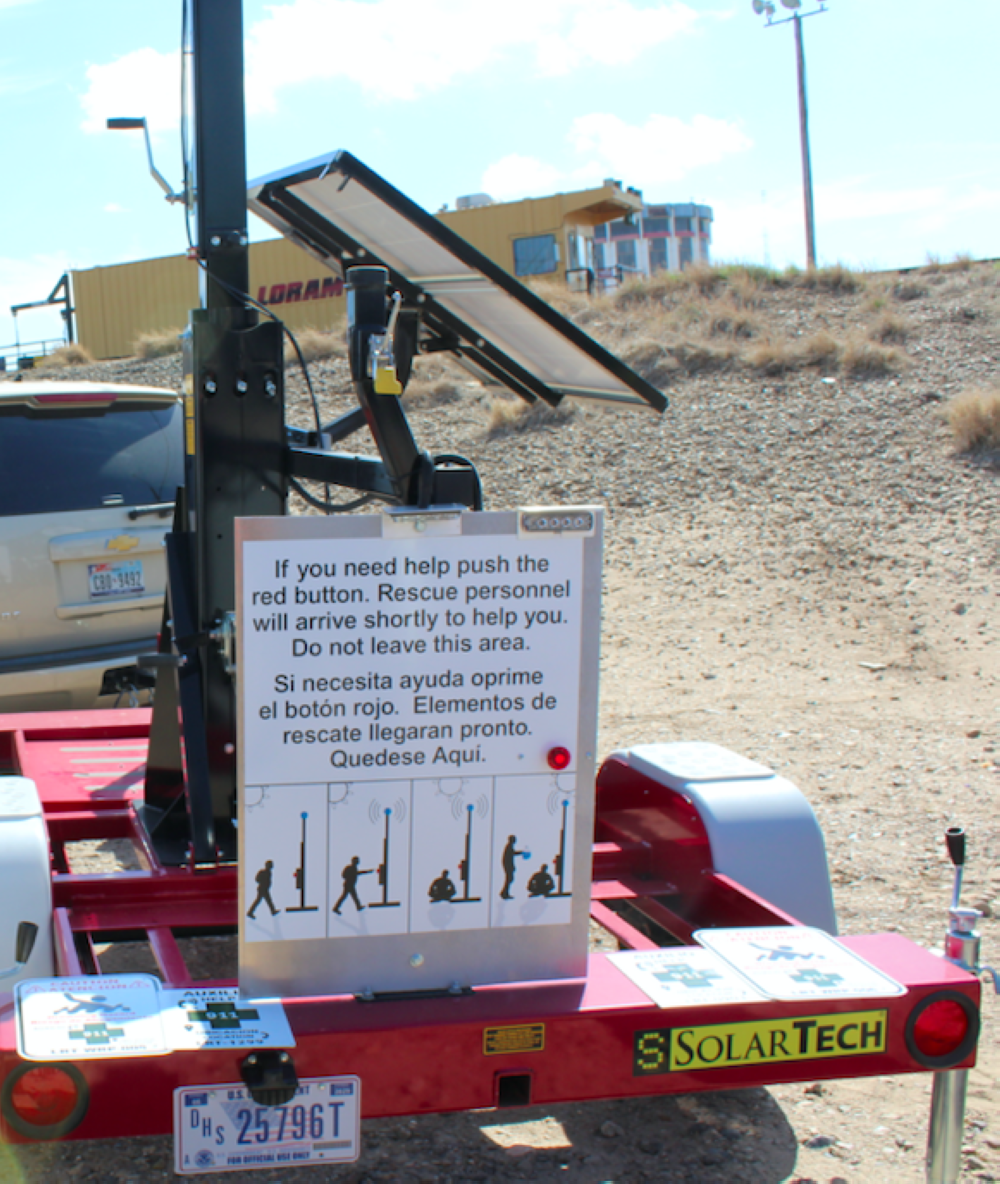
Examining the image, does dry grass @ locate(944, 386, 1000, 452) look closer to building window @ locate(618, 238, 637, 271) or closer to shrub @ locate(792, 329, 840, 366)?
shrub @ locate(792, 329, 840, 366)

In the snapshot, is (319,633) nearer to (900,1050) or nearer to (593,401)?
(900,1050)

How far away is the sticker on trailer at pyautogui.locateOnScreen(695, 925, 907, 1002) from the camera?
7.65 feet

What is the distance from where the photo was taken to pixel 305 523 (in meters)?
2.21

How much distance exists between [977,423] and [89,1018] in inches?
514

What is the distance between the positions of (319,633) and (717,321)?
17.6 metres

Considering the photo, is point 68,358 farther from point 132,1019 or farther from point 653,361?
point 132,1019

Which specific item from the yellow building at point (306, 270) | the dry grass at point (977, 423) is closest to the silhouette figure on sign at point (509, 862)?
the dry grass at point (977, 423)

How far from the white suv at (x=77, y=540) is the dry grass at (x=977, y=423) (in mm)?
10328

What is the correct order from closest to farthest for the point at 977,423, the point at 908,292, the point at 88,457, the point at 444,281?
Answer: the point at 444,281 < the point at 88,457 < the point at 977,423 < the point at 908,292

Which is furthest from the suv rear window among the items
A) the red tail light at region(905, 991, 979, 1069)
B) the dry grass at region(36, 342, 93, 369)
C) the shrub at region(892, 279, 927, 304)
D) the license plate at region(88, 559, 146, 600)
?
the dry grass at region(36, 342, 93, 369)

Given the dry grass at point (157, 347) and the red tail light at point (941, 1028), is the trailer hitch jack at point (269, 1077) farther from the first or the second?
the dry grass at point (157, 347)

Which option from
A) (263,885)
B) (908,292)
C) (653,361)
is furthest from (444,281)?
(908,292)

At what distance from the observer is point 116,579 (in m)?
5.69

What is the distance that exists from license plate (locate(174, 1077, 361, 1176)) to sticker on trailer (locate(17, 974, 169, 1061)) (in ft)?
0.45
